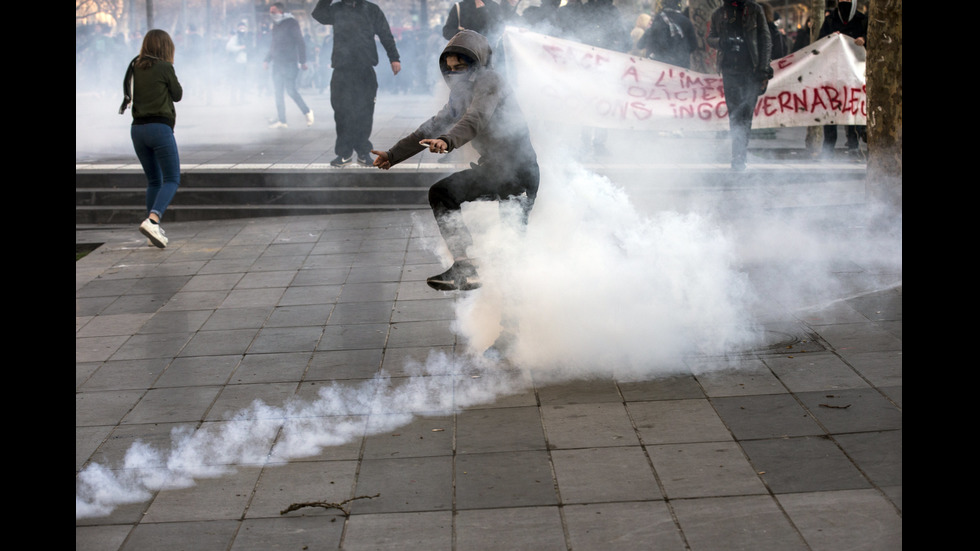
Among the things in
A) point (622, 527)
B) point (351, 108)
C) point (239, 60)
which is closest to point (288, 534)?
point (622, 527)

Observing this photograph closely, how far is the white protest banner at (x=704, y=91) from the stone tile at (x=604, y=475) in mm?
6834

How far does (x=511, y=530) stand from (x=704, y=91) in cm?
842

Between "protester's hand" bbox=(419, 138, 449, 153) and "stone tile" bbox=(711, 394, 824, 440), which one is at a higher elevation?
"protester's hand" bbox=(419, 138, 449, 153)

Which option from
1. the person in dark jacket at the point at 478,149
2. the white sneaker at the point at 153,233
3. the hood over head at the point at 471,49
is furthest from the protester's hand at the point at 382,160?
the white sneaker at the point at 153,233

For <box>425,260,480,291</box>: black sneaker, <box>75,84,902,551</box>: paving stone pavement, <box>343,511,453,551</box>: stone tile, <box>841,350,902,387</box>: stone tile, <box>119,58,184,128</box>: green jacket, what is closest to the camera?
<box>343,511,453,551</box>: stone tile

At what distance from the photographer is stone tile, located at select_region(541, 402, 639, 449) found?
3.93 meters

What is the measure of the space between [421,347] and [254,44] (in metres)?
23.9

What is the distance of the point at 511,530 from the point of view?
10.6 ft

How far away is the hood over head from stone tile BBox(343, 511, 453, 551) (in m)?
2.38

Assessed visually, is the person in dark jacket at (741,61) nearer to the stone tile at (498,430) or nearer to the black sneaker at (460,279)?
the black sneaker at (460,279)

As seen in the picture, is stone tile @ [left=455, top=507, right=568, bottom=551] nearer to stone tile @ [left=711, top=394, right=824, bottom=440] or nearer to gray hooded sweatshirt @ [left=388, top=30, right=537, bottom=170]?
stone tile @ [left=711, top=394, right=824, bottom=440]

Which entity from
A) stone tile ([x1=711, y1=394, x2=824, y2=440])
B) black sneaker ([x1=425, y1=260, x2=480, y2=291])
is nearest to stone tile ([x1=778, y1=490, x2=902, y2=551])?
stone tile ([x1=711, y1=394, x2=824, y2=440])
